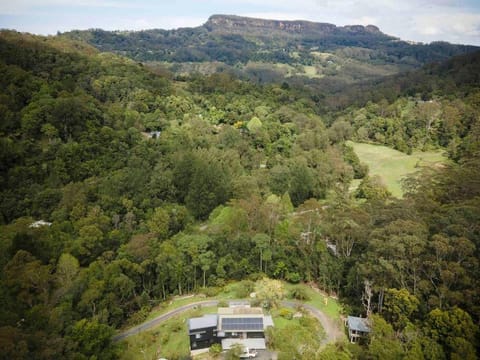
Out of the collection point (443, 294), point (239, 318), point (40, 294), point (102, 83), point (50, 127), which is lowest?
point (239, 318)

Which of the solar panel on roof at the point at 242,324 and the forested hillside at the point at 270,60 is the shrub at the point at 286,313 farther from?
the forested hillside at the point at 270,60

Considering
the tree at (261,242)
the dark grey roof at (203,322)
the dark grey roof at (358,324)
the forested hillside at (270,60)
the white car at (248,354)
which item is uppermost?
the forested hillside at (270,60)

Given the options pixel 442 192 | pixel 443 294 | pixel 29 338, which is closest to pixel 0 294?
pixel 29 338

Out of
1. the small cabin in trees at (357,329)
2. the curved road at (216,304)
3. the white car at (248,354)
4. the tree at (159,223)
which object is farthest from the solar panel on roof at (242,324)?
the tree at (159,223)

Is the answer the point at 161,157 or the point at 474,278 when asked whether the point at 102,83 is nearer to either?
the point at 161,157

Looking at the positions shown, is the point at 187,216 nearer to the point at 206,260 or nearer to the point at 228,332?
the point at 206,260

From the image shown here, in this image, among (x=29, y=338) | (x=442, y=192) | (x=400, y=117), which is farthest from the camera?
(x=400, y=117)

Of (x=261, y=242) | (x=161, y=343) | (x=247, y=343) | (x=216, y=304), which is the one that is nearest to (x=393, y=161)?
(x=261, y=242)
